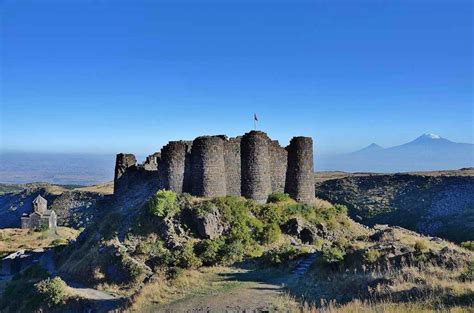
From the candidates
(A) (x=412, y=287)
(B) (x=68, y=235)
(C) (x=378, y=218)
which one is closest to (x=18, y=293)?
(A) (x=412, y=287)

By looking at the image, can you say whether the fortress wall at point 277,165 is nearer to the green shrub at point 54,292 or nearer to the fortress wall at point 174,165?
the fortress wall at point 174,165

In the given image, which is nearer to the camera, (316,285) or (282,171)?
(316,285)

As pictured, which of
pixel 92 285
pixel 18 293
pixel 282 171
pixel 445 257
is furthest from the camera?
pixel 282 171

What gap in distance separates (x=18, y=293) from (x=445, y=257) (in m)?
21.9

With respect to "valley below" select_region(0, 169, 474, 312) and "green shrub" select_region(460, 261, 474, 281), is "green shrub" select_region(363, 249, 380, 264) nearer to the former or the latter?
"valley below" select_region(0, 169, 474, 312)

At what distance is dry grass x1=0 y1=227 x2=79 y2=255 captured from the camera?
52562 mm

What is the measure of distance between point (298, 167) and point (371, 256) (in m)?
11.1

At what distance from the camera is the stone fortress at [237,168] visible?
25.3 m

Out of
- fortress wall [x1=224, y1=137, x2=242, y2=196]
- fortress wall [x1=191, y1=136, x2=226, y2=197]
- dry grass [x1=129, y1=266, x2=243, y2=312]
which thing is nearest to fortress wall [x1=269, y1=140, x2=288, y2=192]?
fortress wall [x1=224, y1=137, x2=242, y2=196]

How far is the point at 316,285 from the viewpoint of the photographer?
632 inches

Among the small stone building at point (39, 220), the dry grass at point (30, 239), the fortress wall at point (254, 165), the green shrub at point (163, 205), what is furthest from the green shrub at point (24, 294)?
the small stone building at point (39, 220)

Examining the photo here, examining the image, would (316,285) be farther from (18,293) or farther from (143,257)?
(18,293)

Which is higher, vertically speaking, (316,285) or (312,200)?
(312,200)

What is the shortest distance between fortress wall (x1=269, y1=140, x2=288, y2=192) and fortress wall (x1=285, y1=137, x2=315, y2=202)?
0.97 feet
